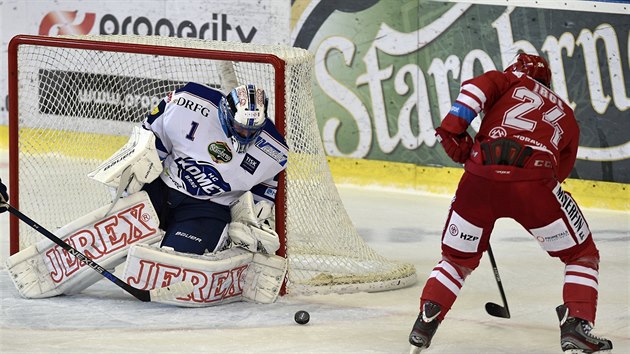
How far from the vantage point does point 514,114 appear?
4.88m

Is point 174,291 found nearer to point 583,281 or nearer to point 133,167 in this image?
point 133,167

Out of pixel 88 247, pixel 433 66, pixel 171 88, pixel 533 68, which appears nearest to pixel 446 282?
pixel 533 68

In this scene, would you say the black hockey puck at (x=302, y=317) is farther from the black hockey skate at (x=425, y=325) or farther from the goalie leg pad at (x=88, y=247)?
the goalie leg pad at (x=88, y=247)

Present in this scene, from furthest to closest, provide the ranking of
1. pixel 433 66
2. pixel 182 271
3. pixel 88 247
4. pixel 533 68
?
pixel 433 66 → pixel 88 247 → pixel 182 271 → pixel 533 68

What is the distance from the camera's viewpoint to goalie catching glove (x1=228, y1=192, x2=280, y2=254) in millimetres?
5652

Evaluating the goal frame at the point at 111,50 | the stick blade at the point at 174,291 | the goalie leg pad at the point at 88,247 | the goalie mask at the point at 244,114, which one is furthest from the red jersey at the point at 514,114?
the goalie leg pad at the point at 88,247

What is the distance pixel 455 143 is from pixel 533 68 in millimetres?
431

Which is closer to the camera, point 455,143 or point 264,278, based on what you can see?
point 455,143

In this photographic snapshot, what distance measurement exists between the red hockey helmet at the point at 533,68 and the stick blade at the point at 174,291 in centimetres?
148

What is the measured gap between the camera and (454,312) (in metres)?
5.68

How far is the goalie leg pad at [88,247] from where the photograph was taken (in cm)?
561

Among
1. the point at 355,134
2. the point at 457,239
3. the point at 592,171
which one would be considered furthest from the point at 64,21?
the point at 457,239

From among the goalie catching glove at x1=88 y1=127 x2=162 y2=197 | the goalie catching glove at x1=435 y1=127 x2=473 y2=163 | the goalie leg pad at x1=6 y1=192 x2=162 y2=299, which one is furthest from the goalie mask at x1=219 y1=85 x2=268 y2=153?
the goalie catching glove at x1=435 y1=127 x2=473 y2=163

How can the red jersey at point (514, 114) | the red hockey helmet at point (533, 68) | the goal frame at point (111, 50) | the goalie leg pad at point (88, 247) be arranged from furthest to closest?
the goal frame at point (111, 50)
the goalie leg pad at point (88, 247)
the red hockey helmet at point (533, 68)
the red jersey at point (514, 114)
